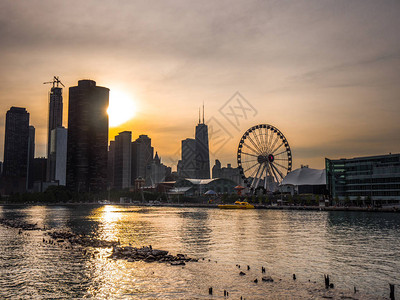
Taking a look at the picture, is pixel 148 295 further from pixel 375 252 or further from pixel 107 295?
pixel 375 252

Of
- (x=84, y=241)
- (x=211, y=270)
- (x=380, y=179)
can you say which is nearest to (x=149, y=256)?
(x=211, y=270)

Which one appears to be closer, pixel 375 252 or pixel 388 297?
pixel 388 297

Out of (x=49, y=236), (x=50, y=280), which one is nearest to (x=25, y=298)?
(x=50, y=280)

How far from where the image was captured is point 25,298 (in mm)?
37969

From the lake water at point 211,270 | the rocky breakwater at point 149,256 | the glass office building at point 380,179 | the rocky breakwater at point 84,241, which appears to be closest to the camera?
the lake water at point 211,270

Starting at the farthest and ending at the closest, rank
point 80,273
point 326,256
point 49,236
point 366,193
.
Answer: point 366,193 → point 49,236 → point 326,256 → point 80,273

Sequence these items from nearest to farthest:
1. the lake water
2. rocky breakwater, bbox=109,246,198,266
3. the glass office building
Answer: the lake water, rocky breakwater, bbox=109,246,198,266, the glass office building

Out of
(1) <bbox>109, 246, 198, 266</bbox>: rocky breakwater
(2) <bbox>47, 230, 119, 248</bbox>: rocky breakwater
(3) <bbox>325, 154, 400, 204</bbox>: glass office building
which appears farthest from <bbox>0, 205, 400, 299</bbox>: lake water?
(3) <bbox>325, 154, 400, 204</bbox>: glass office building

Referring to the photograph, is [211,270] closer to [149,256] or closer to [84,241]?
[149,256]

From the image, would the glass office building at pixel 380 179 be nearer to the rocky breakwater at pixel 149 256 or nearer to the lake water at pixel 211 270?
the lake water at pixel 211 270

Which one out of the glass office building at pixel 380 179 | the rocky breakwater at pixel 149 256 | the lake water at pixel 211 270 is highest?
the glass office building at pixel 380 179

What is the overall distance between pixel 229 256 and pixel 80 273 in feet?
76.8

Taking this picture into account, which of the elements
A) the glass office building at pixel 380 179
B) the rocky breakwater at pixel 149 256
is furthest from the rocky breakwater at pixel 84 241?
the glass office building at pixel 380 179

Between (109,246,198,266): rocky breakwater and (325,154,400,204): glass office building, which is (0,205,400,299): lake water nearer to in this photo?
(109,246,198,266): rocky breakwater
